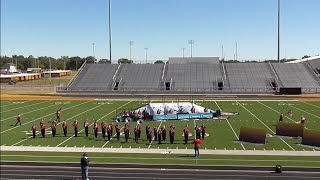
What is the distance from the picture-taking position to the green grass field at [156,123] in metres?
18.4

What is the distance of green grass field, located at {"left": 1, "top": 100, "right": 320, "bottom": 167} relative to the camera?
723 inches

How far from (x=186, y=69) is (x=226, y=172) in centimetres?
5165

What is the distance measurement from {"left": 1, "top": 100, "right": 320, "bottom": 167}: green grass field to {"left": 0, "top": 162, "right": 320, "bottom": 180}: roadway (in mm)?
3733

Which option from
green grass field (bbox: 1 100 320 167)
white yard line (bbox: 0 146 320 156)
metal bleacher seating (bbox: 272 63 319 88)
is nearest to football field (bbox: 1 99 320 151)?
green grass field (bbox: 1 100 320 167)

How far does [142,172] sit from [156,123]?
464 inches

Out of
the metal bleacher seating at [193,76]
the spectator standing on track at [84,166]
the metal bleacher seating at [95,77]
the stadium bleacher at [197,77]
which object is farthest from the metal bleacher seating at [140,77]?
the spectator standing on track at [84,166]

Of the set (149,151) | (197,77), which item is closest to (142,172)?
(149,151)

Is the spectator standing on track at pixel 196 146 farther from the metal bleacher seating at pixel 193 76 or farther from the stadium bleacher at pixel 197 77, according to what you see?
the metal bleacher seating at pixel 193 76

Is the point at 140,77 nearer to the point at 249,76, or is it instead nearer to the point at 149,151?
the point at 249,76

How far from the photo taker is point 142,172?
44.2 ft

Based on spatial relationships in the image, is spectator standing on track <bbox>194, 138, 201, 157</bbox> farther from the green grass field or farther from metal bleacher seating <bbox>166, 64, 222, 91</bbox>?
metal bleacher seating <bbox>166, 64, 222, 91</bbox>

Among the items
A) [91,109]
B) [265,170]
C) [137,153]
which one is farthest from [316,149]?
[91,109]

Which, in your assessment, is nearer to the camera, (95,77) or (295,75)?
(295,75)

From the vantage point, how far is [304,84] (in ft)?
184
